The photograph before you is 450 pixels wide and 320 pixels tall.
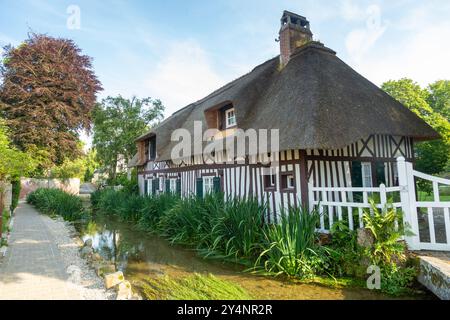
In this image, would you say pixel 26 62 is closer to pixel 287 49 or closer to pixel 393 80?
pixel 287 49

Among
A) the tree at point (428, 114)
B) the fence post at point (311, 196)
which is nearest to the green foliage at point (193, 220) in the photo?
the fence post at point (311, 196)

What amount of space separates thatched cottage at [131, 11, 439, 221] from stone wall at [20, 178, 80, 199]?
60.5ft

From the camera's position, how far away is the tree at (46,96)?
66.0 ft

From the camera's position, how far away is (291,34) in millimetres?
10555

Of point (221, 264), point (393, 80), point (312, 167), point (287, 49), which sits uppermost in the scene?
point (393, 80)

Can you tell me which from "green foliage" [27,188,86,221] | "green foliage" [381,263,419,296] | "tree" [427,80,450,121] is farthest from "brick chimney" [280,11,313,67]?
"tree" [427,80,450,121]

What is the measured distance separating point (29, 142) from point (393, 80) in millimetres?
30294

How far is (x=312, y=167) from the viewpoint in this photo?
698 cm

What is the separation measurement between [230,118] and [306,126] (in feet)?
14.6

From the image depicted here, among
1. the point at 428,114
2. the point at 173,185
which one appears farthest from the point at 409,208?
the point at 428,114

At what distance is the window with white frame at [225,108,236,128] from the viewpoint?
10291 mm

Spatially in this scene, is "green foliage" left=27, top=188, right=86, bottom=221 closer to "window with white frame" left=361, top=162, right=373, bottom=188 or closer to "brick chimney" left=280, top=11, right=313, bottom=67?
"brick chimney" left=280, top=11, right=313, bottom=67

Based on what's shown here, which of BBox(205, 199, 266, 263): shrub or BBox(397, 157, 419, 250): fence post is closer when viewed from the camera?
BBox(397, 157, 419, 250): fence post

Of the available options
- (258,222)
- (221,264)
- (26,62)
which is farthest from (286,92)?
(26,62)
